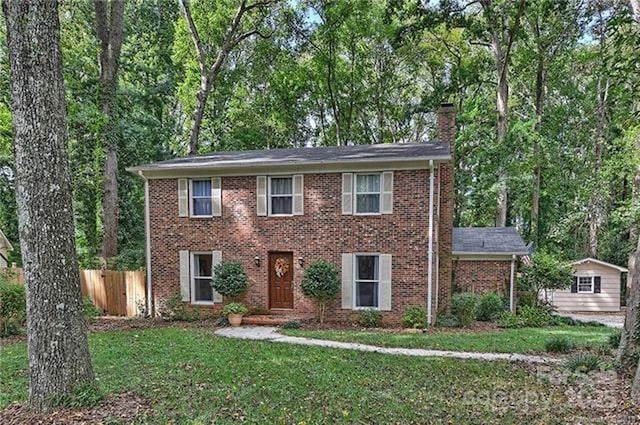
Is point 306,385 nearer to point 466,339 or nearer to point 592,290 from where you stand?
point 466,339

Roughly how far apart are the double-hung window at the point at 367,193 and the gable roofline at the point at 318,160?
39 cm

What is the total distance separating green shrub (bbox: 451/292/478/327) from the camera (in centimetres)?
1205

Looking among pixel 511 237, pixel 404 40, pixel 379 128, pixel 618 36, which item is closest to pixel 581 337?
pixel 511 237

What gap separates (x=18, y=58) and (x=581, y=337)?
12.4m

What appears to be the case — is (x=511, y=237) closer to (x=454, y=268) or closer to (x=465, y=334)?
(x=454, y=268)

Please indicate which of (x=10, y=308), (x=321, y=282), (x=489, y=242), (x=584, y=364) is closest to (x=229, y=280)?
(x=321, y=282)

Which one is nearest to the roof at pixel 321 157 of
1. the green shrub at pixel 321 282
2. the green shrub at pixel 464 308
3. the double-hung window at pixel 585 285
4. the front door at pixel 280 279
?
the front door at pixel 280 279

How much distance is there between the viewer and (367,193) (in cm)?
1186

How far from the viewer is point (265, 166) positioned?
1226cm

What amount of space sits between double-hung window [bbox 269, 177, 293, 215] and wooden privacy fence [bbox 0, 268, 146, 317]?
4.91 m

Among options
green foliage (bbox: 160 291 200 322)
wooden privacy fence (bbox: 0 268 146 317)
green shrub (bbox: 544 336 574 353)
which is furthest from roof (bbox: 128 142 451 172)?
green shrub (bbox: 544 336 574 353)

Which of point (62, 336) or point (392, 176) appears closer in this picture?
point (62, 336)

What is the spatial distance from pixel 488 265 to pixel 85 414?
13636mm

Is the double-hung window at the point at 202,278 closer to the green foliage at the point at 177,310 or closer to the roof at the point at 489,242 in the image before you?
the green foliage at the point at 177,310
